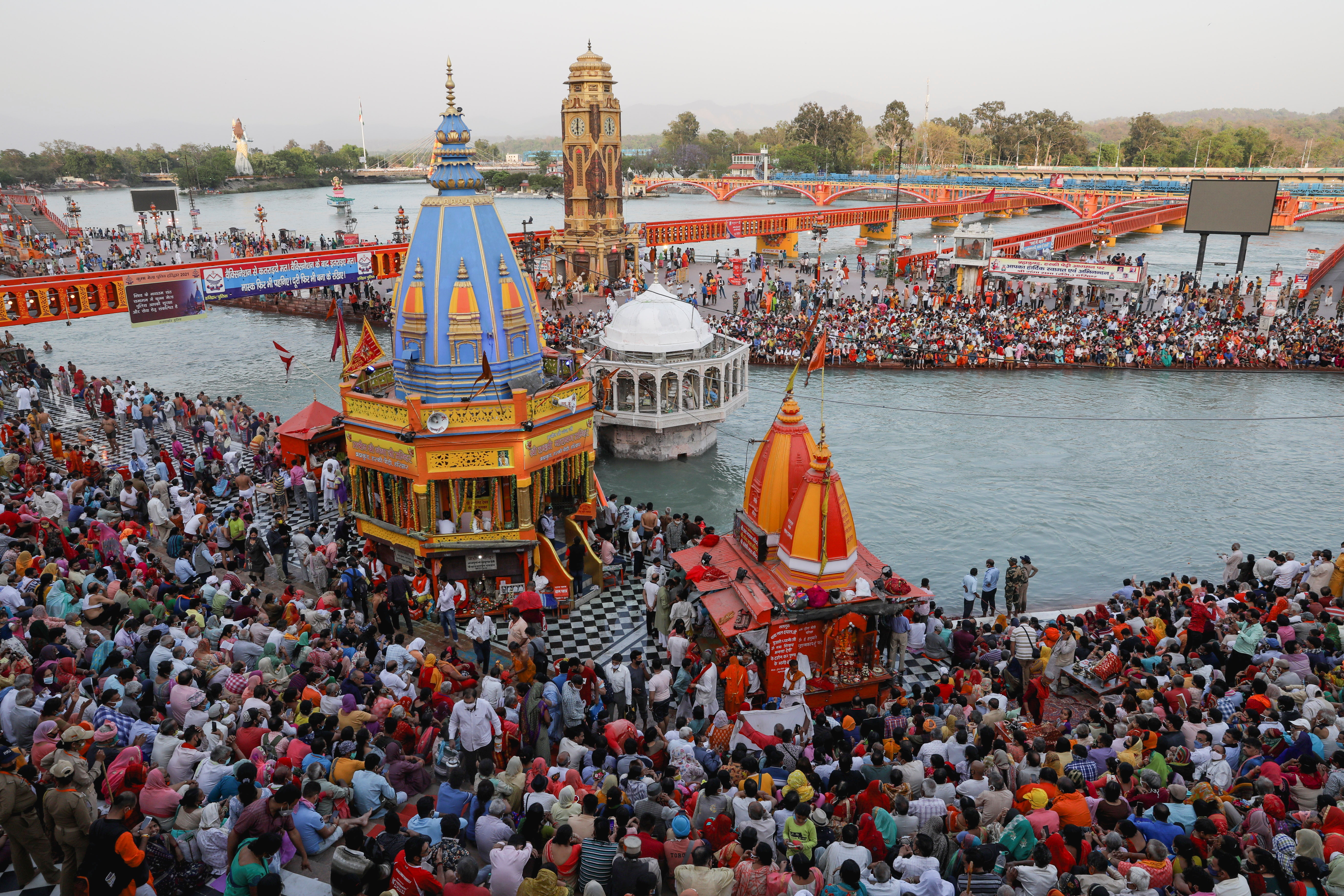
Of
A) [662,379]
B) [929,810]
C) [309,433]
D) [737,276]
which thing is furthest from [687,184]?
[929,810]

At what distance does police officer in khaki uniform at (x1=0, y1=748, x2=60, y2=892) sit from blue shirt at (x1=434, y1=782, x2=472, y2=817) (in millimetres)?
2754

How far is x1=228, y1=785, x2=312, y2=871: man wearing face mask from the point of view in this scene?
20.0ft

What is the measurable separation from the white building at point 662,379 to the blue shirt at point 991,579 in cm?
863

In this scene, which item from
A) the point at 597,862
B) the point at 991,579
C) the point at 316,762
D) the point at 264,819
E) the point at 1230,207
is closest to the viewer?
the point at 597,862

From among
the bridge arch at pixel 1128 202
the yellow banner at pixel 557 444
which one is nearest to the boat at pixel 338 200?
the yellow banner at pixel 557 444

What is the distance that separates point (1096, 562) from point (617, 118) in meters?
35.6

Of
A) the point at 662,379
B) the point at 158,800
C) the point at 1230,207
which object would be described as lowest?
the point at 158,800

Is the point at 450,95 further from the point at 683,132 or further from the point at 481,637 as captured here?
the point at 683,132

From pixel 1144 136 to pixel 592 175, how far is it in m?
107

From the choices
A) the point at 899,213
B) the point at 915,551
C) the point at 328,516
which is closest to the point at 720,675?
the point at 915,551

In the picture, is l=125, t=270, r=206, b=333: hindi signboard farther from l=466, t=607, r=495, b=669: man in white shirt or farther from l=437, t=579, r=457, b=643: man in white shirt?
l=466, t=607, r=495, b=669: man in white shirt

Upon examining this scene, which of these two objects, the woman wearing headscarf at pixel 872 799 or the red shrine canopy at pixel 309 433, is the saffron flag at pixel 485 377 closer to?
the red shrine canopy at pixel 309 433

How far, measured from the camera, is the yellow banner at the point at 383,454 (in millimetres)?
12758

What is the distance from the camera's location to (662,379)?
66.9ft
